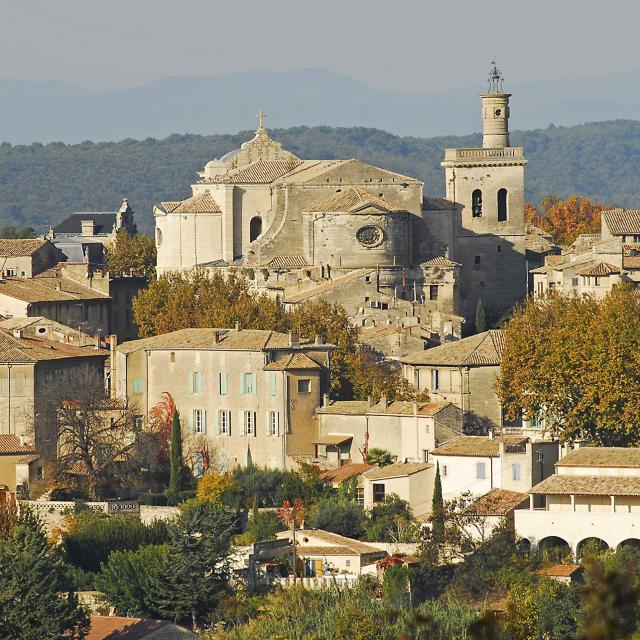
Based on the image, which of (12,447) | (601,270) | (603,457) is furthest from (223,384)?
(601,270)

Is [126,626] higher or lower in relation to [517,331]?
lower

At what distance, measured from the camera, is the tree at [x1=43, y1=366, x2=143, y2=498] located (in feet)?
207

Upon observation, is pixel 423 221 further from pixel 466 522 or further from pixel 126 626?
pixel 126 626

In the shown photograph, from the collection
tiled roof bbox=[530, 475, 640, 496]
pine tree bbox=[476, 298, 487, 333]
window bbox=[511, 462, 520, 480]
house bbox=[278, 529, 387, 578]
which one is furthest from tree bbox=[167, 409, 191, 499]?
pine tree bbox=[476, 298, 487, 333]

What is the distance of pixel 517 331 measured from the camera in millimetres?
65438

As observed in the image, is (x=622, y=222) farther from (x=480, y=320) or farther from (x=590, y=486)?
(x=590, y=486)

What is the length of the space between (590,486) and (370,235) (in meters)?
A: 30.7

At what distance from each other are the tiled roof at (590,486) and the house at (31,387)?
15.0 m

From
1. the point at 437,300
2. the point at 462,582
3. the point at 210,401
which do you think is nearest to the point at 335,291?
the point at 437,300

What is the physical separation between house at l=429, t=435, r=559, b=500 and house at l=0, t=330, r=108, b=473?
450 inches

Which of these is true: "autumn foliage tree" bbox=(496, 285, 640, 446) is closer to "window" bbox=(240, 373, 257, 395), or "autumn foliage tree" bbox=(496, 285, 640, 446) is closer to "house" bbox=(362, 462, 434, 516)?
"house" bbox=(362, 462, 434, 516)

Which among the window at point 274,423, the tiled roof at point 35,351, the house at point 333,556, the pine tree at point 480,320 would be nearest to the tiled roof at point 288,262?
the pine tree at point 480,320

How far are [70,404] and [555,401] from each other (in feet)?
43.6

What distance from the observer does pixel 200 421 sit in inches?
2584
